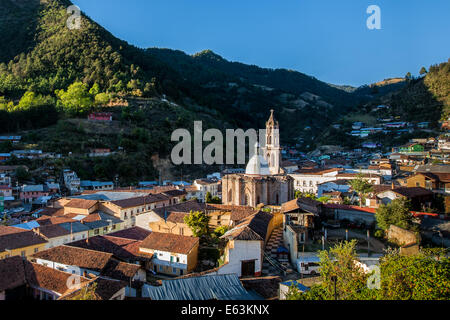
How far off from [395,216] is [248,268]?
10.4 m

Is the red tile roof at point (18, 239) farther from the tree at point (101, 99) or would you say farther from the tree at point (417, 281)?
the tree at point (101, 99)

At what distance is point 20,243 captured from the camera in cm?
2105

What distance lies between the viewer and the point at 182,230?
936 inches

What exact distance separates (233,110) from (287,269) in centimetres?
9630

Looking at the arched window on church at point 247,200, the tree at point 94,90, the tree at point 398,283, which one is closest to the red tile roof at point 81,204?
the arched window on church at point 247,200

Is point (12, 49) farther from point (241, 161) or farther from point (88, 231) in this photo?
point (88, 231)

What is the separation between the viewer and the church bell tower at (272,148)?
34.4 meters

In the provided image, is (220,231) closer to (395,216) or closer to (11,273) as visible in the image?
(395,216)

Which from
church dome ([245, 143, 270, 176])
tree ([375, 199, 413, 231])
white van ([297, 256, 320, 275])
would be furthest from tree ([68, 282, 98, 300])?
church dome ([245, 143, 270, 176])

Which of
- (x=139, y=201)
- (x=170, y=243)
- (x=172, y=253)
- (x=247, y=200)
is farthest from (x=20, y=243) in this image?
(x=247, y=200)

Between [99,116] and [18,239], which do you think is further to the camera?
[99,116]

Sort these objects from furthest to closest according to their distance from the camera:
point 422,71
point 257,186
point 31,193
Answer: point 422,71 < point 31,193 < point 257,186

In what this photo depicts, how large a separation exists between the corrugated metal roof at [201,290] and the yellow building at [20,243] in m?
10.8

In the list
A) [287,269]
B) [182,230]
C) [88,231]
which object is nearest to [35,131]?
[88,231]
